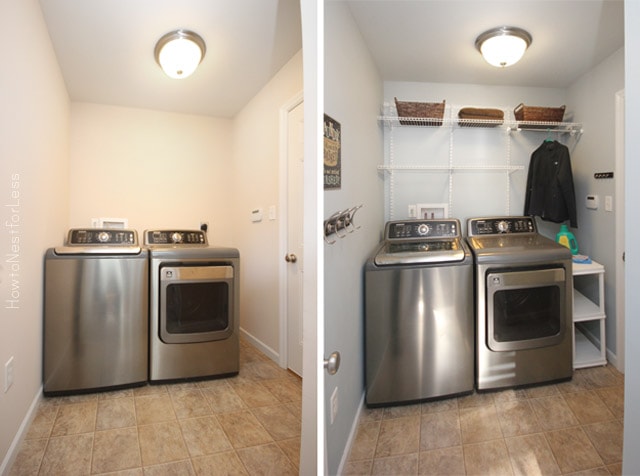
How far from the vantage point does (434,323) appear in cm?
36

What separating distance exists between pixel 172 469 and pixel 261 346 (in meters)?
0.80

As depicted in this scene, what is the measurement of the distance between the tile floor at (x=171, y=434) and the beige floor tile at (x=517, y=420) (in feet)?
2.91

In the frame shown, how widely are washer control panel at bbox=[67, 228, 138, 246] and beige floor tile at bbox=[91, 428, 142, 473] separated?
793 millimetres

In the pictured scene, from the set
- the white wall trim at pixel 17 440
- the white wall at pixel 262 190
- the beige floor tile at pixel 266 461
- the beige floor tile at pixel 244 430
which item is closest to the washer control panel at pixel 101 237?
the white wall at pixel 262 190

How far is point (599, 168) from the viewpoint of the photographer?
0.38 m

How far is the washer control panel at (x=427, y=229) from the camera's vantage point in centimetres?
35

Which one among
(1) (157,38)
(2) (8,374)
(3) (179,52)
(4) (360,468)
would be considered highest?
(1) (157,38)

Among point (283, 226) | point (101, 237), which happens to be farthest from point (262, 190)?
point (101, 237)

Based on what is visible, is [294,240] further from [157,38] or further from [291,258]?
[157,38]

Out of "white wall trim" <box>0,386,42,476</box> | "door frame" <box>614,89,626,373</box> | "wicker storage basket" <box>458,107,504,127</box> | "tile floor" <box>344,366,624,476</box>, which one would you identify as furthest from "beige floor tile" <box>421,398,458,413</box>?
"white wall trim" <box>0,386,42,476</box>

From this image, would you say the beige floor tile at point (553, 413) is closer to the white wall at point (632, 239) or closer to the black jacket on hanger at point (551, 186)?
the white wall at point (632, 239)

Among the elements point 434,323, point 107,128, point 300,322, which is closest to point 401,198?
point 434,323

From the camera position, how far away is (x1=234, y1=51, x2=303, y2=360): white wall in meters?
1.31

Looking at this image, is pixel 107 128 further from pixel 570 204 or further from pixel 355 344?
pixel 570 204
